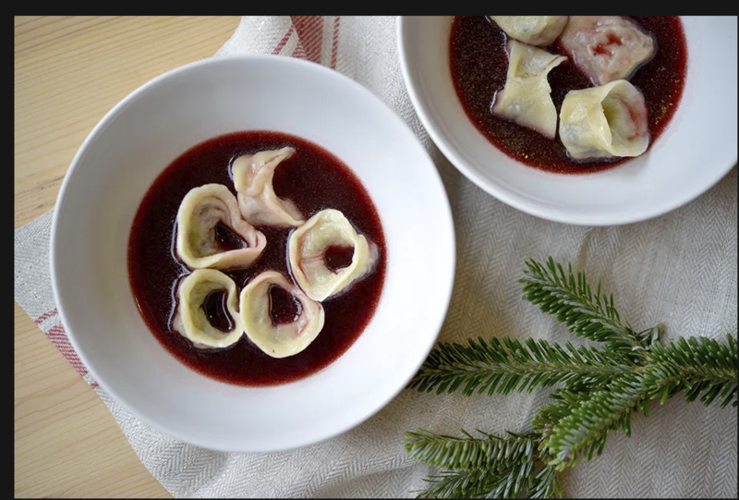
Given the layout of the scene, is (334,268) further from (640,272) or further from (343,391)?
(640,272)

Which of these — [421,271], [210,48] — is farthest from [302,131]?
[421,271]

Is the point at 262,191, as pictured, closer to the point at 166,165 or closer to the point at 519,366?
the point at 166,165

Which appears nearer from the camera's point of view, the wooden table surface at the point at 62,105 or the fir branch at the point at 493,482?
the fir branch at the point at 493,482

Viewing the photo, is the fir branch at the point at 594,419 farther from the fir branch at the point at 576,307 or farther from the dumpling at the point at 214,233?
the dumpling at the point at 214,233

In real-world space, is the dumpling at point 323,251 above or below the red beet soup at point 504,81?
below

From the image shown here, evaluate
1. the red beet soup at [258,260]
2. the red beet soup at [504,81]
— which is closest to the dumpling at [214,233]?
the red beet soup at [258,260]

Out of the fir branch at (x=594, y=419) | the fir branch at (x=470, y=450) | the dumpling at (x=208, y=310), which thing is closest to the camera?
the fir branch at (x=594, y=419)

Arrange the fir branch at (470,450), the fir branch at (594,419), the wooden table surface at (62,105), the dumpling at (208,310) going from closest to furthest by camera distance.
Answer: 1. the fir branch at (594,419)
2. the fir branch at (470,450)
3. the dumpling at (208,310)
4. the wooden table surface at (62,105)
